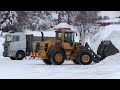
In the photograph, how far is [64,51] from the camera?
56.0 feet

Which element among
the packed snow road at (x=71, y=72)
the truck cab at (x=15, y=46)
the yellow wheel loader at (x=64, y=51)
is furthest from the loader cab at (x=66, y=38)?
the truck cab at (x=15, y=46)

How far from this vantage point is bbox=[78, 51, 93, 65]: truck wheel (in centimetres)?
1691

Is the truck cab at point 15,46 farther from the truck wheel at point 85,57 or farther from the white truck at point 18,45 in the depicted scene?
the truck wheel at point 85,57

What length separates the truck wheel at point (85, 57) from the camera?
1691 cm

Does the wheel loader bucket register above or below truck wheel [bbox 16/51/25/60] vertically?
above

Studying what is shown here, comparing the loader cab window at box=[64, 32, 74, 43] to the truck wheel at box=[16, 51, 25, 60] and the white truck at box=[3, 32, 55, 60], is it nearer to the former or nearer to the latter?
the white truck at box=[3, 32, 55, 60]

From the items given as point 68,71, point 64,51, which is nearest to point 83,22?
point 64,51

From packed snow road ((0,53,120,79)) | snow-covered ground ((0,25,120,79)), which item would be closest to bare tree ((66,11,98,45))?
snow-covered ground ((0,25,120,79))

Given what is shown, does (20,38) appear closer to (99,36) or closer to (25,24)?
(99,36)

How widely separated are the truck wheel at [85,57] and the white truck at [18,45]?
16.9 feet
